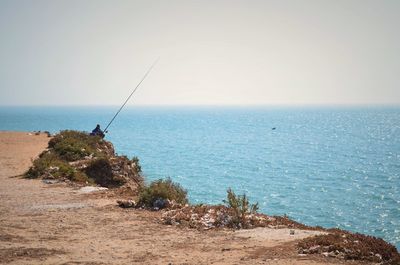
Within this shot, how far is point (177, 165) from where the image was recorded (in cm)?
5669

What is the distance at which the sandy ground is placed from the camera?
953 cm

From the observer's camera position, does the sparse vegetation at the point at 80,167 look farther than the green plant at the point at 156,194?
Yes

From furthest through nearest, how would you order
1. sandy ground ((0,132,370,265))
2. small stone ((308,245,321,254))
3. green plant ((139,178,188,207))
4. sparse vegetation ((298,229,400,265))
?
green plant ((139,178,188,207)) < small stone ((308,245,321,254)) < sandy ground ((0,132,370,265)) < sparse vegetation ((298,229,400,265))

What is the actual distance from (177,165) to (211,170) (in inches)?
232

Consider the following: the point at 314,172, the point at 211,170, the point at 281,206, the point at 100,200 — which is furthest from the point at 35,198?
the point at 314,172

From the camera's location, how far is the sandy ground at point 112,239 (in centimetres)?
953

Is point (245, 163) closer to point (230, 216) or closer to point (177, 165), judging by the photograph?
point (177, 165)

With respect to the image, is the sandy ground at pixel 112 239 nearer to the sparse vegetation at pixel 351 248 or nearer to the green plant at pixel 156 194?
the sparse vegetation at pixel 351 248

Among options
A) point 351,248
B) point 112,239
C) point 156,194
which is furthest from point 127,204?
point 351,248

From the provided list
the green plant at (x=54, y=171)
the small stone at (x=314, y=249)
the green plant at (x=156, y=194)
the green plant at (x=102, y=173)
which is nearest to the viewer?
the small stone at (x=314, y=249)

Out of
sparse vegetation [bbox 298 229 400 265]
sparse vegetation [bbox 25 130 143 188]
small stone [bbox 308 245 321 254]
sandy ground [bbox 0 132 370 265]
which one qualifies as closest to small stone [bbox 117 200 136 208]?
sandy ground [bbox 0 132 370 265]

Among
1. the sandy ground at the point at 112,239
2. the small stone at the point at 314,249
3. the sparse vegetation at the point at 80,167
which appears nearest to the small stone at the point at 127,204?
the sandy ground at the point at 112,239

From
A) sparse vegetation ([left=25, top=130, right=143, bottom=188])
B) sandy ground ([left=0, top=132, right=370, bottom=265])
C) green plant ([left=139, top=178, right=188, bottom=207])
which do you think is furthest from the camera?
sparse vegetation ([left=25, top=130, right=143, bottom=188])

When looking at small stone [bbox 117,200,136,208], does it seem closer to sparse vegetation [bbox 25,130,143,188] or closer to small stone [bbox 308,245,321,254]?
sparse vegetation [bbox 25,130,143,188]
